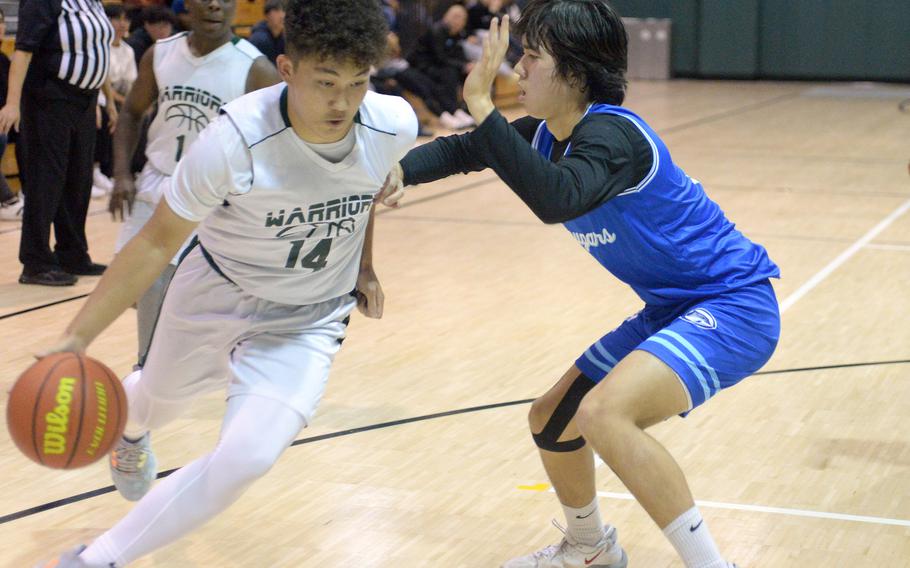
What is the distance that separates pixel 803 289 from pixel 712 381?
4.08 meters

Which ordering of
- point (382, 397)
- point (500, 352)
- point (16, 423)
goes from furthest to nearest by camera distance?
1. point (500, 352)
2. point (382, 397)
3. point (16, 423)

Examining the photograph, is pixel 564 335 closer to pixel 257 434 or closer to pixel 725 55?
pixel 257 434

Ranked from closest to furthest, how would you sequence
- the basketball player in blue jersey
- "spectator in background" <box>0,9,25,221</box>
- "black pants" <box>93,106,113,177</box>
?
1. the basketball player in blue jersey
2. "spectator in background" <box>0,9,25,221</box>
3. "black pants" <box>93,106,113,177</box>

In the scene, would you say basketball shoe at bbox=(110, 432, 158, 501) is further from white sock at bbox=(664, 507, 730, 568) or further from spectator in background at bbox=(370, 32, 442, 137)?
spectator in background at bbox=(370, 32, 442, 137)

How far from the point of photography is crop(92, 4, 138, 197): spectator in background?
9.99 m

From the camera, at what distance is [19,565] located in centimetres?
337

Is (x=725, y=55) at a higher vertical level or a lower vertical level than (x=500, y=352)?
lower

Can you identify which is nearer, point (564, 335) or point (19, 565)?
point (19, 565)

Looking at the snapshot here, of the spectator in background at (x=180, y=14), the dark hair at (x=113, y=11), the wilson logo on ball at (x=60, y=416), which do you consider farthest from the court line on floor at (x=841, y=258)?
the dark hair at (x=113, y=11)

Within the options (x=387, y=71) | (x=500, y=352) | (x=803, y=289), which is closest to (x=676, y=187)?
(x=500, y=352)

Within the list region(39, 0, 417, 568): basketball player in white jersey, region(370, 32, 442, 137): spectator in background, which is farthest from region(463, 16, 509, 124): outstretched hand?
region(370, 32, 442, 137): spectator in background

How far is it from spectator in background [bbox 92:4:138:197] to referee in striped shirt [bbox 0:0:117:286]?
9.44ft

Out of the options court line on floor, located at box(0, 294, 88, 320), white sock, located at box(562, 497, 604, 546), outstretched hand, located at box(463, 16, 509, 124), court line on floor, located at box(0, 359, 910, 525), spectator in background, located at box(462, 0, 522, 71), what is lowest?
spectator in background, located at box(462, 0, 522, 71)

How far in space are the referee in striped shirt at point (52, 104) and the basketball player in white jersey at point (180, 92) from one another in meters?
2.21
